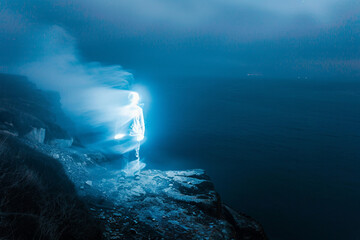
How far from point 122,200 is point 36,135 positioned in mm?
9097

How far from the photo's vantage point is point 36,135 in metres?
13.6

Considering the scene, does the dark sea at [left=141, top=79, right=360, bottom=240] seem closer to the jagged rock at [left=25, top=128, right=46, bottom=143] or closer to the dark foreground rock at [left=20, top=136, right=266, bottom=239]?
the dark foreground rock at [left=20, top=136, right=266, bottom=239]

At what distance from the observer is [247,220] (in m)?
11.1

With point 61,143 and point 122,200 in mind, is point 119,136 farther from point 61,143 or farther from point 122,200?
point 122,200

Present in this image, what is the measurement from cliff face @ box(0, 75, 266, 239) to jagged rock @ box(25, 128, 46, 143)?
0.24ft

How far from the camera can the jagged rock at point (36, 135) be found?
12.8 meters

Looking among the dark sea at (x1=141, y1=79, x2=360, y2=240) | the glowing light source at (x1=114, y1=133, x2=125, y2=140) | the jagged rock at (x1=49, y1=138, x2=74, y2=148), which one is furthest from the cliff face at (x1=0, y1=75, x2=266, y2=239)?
the glowing light source at (x1=114, y1=133, x2=125, y2=140)

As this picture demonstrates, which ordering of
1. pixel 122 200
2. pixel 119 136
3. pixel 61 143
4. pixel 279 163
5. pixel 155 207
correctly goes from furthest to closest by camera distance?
pixel 119 136, pixel 279 163, pixel 61 143, pixel 122 200, pixel 155 207

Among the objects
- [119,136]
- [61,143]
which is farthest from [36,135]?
[119,136]

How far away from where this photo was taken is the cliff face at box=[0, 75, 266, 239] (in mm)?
5544

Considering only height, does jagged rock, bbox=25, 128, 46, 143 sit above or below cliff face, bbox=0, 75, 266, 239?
above

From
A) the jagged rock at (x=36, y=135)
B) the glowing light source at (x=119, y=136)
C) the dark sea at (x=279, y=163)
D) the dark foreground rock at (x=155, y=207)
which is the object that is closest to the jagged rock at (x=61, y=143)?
the jagged rock at (x=36, y=135)

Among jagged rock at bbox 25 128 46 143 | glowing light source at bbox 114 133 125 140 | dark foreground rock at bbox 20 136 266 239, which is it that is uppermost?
glowing light source at bbox 114 133 125 140

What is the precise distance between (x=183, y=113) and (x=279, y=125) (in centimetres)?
2829
